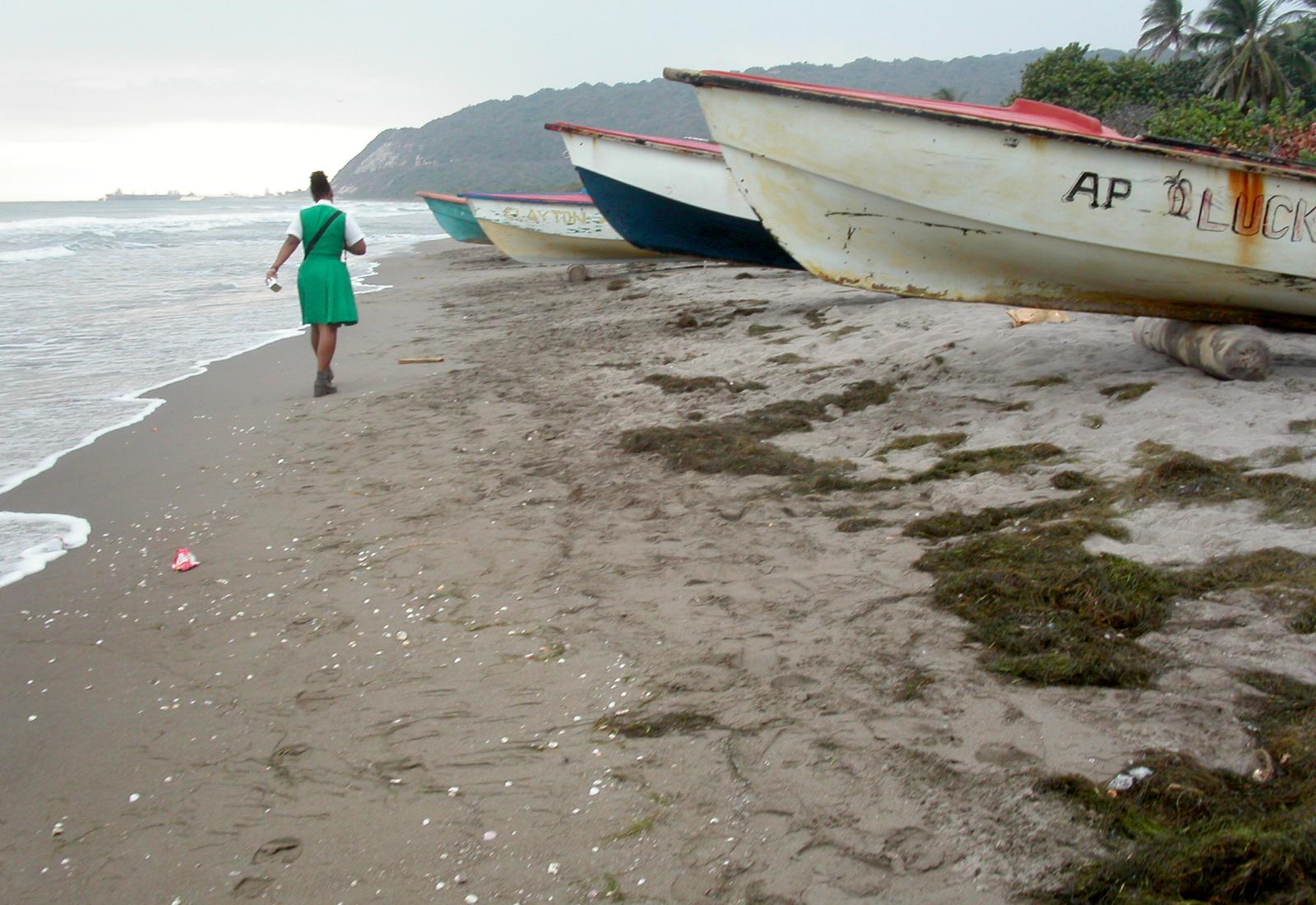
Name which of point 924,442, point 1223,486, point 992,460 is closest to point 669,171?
point 924,442

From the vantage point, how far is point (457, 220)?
2295 centimetres

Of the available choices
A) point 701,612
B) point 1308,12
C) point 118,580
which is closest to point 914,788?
point 701,612

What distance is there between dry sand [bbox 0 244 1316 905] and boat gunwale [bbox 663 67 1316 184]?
3.15ft

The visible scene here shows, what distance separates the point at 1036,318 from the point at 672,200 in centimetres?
452

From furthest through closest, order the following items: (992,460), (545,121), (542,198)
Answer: (545,121) → (542,198) → (992,460)

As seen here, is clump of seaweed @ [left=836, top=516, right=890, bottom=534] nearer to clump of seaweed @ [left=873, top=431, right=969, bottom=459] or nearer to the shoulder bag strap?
clump of seaweed @ [left=873, top=431, right=969, bottom=459]

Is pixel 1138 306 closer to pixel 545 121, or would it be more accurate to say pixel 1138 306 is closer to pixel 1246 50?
pixel 1246 50

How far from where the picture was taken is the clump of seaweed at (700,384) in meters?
Answer: 6.13

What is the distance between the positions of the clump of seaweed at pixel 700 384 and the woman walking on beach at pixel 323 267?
7.20 feet

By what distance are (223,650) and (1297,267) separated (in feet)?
16.8

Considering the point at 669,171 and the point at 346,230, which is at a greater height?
the point at 669,171

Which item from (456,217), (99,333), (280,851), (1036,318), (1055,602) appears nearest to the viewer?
(280,851)

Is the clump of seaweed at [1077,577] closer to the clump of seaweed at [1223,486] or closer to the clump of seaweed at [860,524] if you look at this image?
the clump of seaweed at [1223,486]

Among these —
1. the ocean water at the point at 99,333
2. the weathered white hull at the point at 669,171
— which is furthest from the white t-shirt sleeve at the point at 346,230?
the weathered white hull at the point at 669,171
